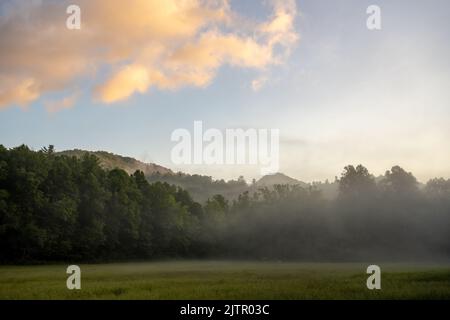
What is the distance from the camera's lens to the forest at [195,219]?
80.4 metres

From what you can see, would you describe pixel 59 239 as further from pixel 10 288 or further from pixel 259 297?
pixel 259 297

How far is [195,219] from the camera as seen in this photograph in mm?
127750

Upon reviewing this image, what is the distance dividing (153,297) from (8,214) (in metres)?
58.8

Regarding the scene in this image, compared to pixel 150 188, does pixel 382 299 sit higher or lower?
lower

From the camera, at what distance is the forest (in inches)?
→ 3164

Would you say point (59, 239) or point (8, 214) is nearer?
point (8, 214)

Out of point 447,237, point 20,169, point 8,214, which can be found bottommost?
point 447,237

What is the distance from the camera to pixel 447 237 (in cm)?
11138

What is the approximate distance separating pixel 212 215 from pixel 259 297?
113m

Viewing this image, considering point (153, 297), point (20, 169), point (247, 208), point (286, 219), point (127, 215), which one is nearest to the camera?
point (153, 297)
